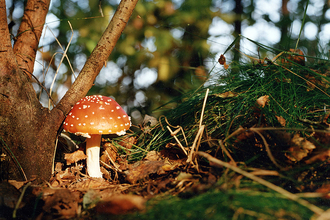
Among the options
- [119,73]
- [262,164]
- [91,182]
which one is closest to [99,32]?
[119,73]

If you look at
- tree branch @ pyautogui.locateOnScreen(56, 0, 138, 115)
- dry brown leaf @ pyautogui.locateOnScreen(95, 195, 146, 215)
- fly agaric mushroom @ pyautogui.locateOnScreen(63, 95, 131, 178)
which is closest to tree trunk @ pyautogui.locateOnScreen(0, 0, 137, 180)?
tree branch @ pyautogui.locateOnScreen(56, 0, 138, 115)

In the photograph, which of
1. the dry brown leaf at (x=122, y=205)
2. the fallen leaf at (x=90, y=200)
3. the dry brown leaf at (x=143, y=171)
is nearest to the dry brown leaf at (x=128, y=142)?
the dry brown leaf at (x=143, y=171)

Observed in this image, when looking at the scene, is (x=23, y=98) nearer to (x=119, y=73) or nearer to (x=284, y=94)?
(x=284, y=94)

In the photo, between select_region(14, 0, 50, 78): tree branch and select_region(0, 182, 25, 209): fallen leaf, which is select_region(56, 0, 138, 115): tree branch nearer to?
select_region(14, 0, 50, 78): tree branch

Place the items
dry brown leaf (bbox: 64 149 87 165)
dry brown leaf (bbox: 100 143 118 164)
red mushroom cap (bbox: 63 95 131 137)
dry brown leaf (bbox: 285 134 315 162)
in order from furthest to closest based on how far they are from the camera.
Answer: dry brown leaf (bbox: 100 143 118 164) < dry brown leaf (bbox: 64 149 87 165) < red mushroom cap (bbox: 63 95 131 137) < dry brown leaf (bbox: 285 134 315 162)

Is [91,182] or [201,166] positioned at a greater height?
[201,166]
